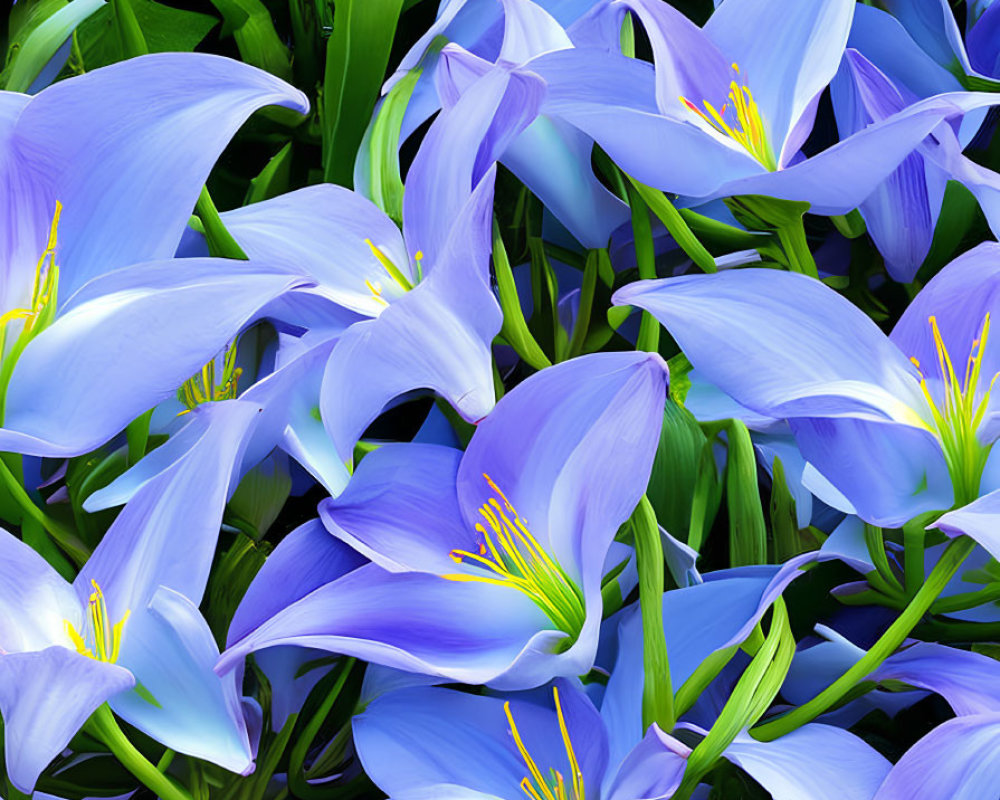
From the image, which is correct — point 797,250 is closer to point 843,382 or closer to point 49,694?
point 843,382

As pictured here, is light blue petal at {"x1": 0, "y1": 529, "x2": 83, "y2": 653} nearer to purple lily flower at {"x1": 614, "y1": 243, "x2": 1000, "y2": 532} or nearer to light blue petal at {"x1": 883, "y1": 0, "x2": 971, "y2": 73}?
purple lily flower at {"x1": 614, "y1": 243, "x2": 1000, "y2": 532}

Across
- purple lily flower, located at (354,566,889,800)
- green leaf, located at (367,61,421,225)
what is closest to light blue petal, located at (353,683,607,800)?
purple lily flower, located at (354,566,889,800)

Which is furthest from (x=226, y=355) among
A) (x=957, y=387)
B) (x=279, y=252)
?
(x=957, y=387)

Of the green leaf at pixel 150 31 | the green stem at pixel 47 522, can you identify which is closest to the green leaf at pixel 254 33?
the green leaf at pixel 150 31

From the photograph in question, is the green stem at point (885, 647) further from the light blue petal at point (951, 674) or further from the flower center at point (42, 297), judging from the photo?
the flower center at point (42, 297)

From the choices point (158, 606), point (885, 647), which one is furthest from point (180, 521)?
point (885, 647)

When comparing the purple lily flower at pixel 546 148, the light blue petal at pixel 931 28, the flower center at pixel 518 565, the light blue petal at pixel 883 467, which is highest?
the light blue petal at pixel 931 28

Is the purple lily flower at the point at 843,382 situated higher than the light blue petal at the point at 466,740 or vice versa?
the purple lily flower at the point at 843,382
